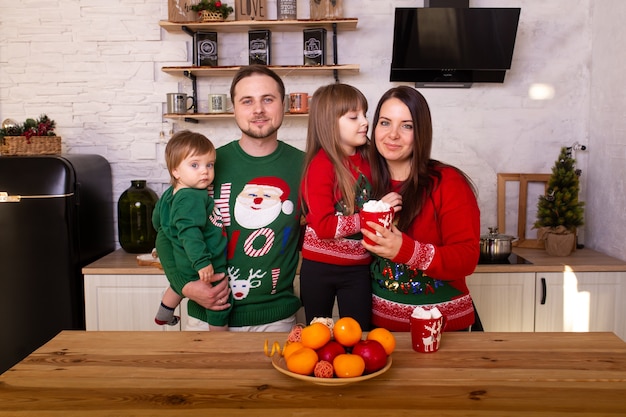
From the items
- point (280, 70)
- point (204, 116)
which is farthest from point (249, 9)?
point (204, 116)

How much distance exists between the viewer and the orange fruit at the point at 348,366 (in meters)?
1.35

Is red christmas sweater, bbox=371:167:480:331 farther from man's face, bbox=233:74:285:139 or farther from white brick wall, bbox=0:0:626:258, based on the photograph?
white brick wall, bbox=0:0:626:258

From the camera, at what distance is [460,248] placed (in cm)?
181

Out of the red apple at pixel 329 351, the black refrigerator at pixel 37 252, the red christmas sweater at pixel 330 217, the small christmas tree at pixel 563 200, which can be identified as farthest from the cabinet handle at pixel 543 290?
the black refrigerator at pixel 37 252

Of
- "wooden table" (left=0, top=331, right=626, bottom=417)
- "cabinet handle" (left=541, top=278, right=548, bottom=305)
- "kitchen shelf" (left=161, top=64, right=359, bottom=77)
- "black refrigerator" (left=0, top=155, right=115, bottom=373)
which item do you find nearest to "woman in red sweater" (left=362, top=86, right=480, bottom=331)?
"wooden table" (left=0, top=331, right=626, bottom=417)

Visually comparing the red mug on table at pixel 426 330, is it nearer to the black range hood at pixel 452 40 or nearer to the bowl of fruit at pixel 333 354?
the bowl of fruit at pixel 333 354

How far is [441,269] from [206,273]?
726 millimetres

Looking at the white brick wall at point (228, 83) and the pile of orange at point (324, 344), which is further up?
the white brick wall at point (228, 83)

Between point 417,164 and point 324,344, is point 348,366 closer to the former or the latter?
point 324,344

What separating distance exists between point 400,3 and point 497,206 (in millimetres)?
1284

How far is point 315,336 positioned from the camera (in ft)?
4.65

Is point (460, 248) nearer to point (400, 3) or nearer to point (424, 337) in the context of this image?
point (424, 337)

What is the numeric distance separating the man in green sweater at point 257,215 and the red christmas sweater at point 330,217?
93 millimetres

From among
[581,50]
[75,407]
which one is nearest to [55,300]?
[75,407]
